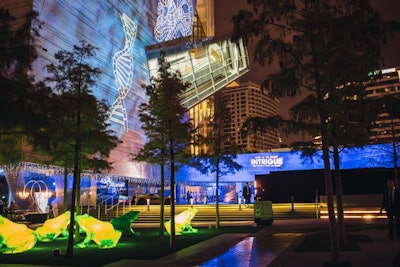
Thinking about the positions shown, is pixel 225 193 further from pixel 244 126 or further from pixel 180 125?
pixel 244 126

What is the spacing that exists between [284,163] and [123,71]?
1908cm

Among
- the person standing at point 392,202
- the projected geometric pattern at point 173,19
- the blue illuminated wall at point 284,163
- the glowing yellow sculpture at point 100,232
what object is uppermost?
the projected geometric pattern at point 173,19

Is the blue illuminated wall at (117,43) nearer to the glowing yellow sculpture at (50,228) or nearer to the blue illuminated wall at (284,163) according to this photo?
the blue illuminated wall at (284,163)

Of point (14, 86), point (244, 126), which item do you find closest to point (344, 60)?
point (244, 126)

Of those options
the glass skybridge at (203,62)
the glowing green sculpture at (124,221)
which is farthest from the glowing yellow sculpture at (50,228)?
the glass skybridge at (203,62)

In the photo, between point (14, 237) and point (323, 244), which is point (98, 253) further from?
point (323, 244)

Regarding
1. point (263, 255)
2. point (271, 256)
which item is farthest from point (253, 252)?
point (271, 256)

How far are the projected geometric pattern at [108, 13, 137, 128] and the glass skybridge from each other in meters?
4.94

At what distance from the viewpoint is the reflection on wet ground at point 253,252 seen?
10.9 metres

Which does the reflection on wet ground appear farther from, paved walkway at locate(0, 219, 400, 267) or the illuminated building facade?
the illuminated building facade

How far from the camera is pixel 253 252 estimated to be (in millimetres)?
12844

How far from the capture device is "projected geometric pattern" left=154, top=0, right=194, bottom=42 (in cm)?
5278

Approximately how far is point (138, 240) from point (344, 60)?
465 inches

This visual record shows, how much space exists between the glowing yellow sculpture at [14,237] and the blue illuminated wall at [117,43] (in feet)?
57.8
